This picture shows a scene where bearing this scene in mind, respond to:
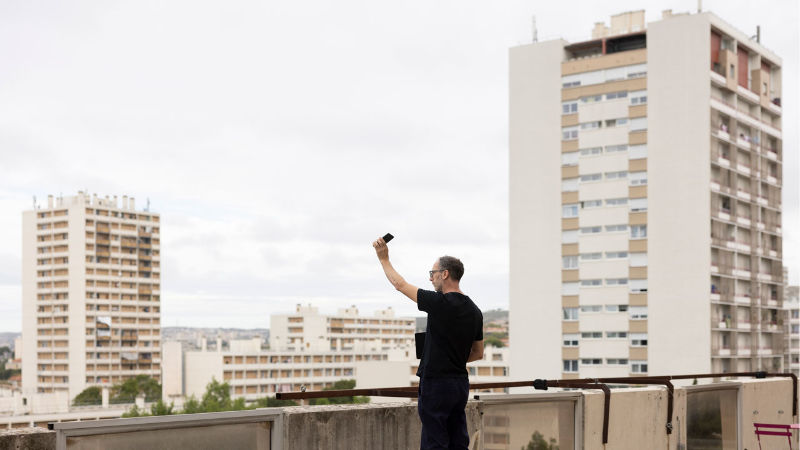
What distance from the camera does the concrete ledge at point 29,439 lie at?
188 inches

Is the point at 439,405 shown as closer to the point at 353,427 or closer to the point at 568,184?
the point at 353,427

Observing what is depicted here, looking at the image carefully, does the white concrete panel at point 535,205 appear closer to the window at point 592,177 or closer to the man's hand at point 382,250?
the window at point 592,177

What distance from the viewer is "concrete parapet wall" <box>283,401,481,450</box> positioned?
606 cm

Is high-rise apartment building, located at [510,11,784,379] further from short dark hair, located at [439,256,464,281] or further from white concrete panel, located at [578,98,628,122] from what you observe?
short dark hair, located at [439,256,464,281]

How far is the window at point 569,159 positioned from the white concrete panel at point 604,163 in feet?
1.88

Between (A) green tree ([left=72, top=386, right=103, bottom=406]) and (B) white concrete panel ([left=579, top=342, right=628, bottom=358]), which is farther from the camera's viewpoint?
(A) green tree ([left=72, top=386, right=103, bottom=406])

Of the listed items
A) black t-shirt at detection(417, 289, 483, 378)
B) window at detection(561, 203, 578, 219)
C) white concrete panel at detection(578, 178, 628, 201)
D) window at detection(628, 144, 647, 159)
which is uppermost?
window at detection(628, 144, 647, 159)

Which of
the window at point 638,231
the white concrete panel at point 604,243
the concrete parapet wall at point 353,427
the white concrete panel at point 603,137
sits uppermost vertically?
the white concrete panel at point 603,137

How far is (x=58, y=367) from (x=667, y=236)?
140782 mm

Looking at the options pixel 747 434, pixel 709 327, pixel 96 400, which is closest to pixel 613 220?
pixel 709 327

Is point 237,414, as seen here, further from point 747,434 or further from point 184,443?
point 747,434

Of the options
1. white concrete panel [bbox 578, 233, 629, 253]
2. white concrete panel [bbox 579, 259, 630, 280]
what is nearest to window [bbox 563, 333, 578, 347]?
white concrete panel [bbox 579, 259, 630, 280]

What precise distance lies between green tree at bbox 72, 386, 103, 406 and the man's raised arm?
18001cm

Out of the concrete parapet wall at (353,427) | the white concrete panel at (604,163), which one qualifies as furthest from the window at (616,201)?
the concrete parapet wall at (353,427)
